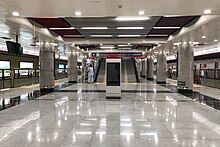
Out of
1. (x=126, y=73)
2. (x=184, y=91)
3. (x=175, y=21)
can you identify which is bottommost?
(x=184, y=91)

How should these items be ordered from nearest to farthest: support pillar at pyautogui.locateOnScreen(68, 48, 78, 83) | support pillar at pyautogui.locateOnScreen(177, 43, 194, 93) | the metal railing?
support pillar at pyautogui.locateOnScreen(177, 43, 194, 93), the metal railing, support pillar at pyautogui.locateOnScreen(68, 48, 78, 83)

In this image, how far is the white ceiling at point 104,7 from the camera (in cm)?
674

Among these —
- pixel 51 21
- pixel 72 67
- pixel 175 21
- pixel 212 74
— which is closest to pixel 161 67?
pixel 212 74

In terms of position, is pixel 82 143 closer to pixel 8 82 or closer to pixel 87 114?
pixel 87 114

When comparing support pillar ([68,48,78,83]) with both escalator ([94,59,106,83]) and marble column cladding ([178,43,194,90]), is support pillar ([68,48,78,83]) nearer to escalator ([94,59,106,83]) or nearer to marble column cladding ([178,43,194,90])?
escalator ([94,59,106,83])

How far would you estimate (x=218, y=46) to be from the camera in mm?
22031

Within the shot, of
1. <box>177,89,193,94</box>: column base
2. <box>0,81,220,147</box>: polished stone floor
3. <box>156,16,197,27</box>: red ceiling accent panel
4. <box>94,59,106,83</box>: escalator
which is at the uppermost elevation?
<box>156,16,197,27</box>: red ceiling accent panel

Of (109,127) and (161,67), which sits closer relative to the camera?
(109,127)

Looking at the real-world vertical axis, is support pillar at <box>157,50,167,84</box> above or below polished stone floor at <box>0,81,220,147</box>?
above

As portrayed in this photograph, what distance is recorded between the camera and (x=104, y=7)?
7.30 metres

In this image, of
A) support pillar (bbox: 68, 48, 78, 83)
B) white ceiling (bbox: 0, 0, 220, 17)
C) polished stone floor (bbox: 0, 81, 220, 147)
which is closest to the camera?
polished stone floor (bbox: 0, 81, 220, 147)

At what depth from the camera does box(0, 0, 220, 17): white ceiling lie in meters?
6.74

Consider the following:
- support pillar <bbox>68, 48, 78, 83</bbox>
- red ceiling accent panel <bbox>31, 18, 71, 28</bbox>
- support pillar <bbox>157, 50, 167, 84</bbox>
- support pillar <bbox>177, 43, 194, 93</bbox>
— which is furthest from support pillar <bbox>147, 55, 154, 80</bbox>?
red ceiling accent panel <bbox>31, 18, 71, 28</bbox>

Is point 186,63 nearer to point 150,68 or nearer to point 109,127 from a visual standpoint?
point 109,127
